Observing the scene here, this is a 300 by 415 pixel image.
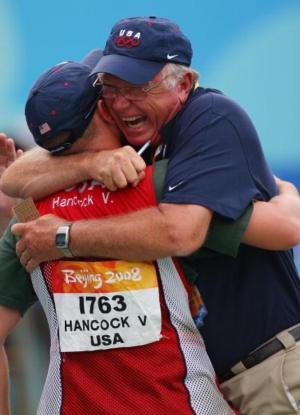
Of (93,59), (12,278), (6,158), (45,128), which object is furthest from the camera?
(6,158)

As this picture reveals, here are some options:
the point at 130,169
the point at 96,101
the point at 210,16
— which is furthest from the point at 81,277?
the point at 210,16

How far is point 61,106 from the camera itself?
259 centimetres

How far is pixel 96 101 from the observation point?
2654mm

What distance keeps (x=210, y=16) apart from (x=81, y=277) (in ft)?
7.07

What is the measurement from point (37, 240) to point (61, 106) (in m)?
0.39

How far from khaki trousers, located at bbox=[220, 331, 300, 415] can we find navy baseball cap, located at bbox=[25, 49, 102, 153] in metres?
0.85

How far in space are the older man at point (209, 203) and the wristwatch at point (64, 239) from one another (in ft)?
0.06

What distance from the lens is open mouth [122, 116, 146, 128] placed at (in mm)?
2670

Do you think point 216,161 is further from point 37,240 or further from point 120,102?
point 37,240

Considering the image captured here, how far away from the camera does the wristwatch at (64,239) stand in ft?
8.21

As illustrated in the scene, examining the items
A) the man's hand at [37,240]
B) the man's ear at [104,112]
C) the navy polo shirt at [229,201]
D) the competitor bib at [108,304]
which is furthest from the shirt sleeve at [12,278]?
the navy polo shirt at [229,201]

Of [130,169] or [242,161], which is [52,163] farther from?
[242,161]

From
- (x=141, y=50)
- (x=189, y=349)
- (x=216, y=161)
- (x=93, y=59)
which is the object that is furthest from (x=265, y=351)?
(x=93, y=59)

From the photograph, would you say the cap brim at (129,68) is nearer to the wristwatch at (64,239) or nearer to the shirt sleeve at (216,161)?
the shirt sleeve at (216,161)
